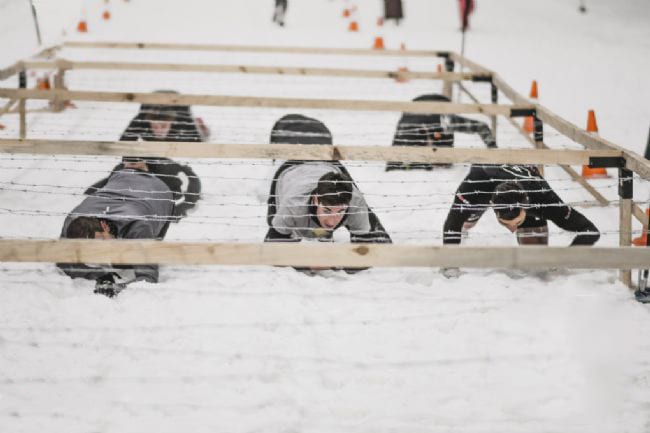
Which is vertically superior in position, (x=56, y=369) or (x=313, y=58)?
(x=313, y=58)

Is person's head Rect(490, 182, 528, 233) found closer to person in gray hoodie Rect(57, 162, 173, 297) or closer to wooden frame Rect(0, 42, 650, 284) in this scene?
wooden frame Rect(0, 42, 650, 284)

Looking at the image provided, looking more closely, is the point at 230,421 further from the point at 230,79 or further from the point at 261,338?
the point at 230,79

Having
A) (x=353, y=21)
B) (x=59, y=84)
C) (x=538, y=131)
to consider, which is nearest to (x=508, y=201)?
(x=538, y=131)

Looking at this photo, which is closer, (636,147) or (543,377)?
(543,377)

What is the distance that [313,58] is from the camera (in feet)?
33.5

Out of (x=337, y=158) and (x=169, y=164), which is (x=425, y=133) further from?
(x=337, y=158)

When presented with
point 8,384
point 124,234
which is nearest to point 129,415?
point 8,384

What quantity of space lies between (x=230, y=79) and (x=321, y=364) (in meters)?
6.88

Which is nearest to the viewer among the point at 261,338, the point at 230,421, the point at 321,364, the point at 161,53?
the point at 230,421

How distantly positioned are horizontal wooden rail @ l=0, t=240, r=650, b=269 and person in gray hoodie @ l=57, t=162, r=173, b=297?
1040mm

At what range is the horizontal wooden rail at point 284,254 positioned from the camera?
→ 5.88 ft

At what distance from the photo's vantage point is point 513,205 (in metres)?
3.00

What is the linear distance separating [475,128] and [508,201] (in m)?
3.31

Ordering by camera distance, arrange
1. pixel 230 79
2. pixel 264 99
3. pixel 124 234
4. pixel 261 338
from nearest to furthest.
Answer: pixel 261 338 < pixel 124 234 < pixel 264 99 < pixel 230 79
